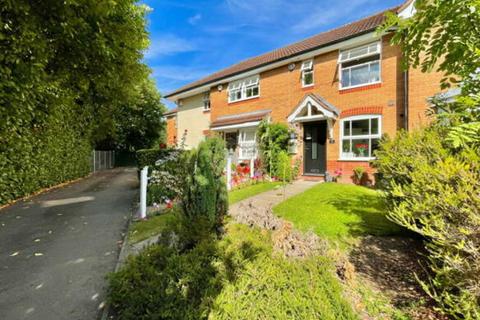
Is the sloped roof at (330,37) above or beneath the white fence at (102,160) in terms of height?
above

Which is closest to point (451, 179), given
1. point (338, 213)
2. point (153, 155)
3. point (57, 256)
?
point (338, 213)

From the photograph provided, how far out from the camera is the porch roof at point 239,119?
48.5ft

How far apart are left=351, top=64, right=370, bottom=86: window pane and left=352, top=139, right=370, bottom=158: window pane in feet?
8.67

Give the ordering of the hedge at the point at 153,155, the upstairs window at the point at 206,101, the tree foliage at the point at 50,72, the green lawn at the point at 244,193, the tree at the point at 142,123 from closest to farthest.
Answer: the tree foliage at the point at 50,72
the green lawn at the point at 244,193
the hedge at the point at 153,155
the upstairs window at the point at 206,101
the tree at the point at 142,123

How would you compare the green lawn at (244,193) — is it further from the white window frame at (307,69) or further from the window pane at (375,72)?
the window pane at (375,72)

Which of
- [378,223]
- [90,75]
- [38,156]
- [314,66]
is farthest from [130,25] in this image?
[378,223]

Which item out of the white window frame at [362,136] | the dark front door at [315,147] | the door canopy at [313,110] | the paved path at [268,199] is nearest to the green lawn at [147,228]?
the paved path at [268,199]

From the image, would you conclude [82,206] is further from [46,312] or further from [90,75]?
[46,312]

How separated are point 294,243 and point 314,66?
36.9 ft

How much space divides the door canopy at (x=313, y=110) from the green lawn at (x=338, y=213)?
4253 mm

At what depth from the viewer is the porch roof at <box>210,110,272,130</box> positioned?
1477 cm

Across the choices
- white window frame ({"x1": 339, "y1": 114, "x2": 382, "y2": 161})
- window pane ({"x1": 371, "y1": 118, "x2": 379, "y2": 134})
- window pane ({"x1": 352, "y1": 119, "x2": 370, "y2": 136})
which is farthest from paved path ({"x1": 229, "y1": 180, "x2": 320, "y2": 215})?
window pane ({"x1": 371, "y1": 118, "x2": 379, "y2": 134})

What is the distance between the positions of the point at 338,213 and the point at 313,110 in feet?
24.3

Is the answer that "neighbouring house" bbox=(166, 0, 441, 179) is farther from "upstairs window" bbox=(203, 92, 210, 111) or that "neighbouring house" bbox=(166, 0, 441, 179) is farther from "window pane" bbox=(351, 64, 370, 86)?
"upstairs window" bbox=(203, 92, 210, 111)
